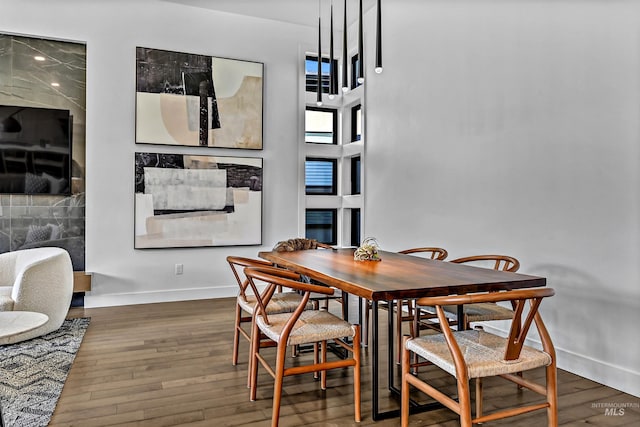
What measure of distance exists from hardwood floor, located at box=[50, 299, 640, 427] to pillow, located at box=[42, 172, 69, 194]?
6.02ft

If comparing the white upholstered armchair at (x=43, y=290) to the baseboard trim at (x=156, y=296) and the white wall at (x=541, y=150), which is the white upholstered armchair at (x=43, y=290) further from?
the white wall at (x=541, y=150)

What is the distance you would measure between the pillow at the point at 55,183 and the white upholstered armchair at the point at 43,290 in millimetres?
917

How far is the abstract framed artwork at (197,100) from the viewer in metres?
4.95

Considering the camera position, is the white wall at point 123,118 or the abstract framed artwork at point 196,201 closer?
the white wall at point 123,118

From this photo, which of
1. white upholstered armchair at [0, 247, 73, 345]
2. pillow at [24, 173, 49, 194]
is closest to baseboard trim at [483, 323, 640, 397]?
white upholstered armchair at [0, 247, 73, 345]

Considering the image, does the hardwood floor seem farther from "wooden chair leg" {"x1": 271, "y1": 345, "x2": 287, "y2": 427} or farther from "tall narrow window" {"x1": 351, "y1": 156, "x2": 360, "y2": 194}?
"tall narrow window" {"x1": 351, "y1": 156, "x2": 360, "y2": 194}

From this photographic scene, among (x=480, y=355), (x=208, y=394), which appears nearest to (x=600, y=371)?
(x=480, y=355)

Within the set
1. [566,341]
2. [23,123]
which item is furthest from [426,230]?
[23,123]

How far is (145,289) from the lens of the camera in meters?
5.00

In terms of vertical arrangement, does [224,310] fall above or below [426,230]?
below

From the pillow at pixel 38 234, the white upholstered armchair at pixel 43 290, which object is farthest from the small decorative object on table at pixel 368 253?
the pillow at pixel 38 234

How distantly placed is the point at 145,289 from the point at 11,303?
5.11 ft

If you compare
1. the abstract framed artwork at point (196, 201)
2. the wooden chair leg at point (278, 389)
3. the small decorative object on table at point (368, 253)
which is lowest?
the wooden chair leg at point (278, 389)

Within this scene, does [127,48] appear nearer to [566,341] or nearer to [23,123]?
[23,123]
